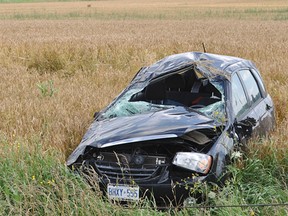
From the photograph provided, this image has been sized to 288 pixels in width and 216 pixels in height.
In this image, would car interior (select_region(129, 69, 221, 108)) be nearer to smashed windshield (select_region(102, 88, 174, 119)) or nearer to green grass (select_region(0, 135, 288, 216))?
smashed windshield (select_region(102, 88, 174, 119))

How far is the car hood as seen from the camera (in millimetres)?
4449

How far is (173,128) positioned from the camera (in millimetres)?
4539

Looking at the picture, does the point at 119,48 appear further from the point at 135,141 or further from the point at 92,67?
the point at 135,141

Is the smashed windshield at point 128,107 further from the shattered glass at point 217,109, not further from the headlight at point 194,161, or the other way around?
the headlight at point 194,161

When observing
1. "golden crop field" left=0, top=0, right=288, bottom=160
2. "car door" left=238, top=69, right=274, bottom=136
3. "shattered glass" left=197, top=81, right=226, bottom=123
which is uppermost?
"shattered glass" left=197, top=81, right=226, bottom=123

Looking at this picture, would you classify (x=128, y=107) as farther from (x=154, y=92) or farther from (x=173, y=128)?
(x=173, y=128)

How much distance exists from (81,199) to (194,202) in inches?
39.2

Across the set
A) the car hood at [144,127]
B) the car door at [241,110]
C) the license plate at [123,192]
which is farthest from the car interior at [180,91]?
the license plate at [123,192]

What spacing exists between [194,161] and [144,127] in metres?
0.70

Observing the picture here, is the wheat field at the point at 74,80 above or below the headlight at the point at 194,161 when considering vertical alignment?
below

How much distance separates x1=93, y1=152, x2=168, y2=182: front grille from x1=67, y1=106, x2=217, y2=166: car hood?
0.51 feet

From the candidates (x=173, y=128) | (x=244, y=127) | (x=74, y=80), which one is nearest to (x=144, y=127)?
(x=173, y=128)

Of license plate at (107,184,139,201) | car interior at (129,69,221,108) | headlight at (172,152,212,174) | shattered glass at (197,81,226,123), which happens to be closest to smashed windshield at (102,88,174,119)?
car interior at (129,69,221,108)

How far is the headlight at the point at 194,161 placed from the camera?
167 inches
